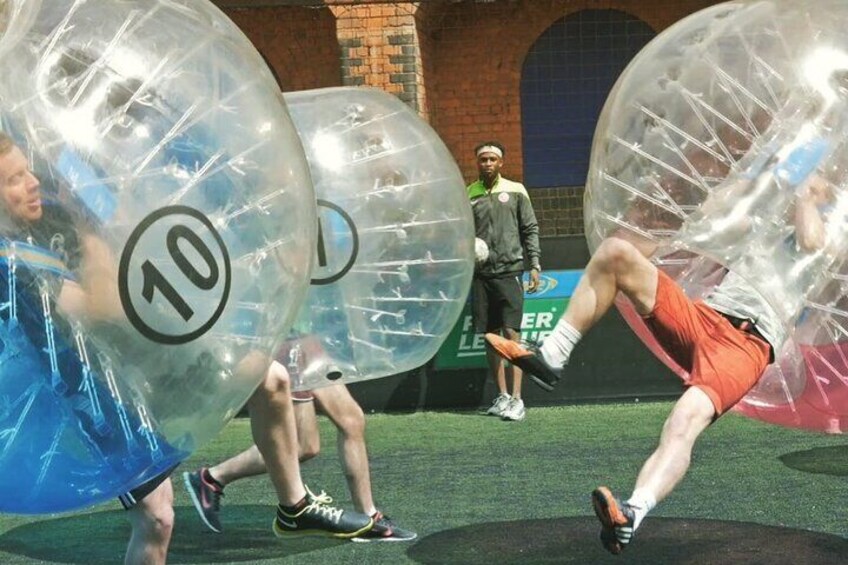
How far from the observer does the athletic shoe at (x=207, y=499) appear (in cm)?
686

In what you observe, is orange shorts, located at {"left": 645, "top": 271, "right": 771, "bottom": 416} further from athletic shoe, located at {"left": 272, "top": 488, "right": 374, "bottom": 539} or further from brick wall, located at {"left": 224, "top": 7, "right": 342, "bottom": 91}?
brick wall, located at {"left": 224, "top": 7, "right": 342, "bottom": 91}

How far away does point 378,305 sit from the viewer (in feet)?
20.6

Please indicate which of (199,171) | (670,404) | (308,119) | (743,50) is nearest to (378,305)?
(308,119)

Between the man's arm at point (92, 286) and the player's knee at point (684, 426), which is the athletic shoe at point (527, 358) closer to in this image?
the player's knee at point (684, 426)

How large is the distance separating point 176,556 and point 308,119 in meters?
1.95

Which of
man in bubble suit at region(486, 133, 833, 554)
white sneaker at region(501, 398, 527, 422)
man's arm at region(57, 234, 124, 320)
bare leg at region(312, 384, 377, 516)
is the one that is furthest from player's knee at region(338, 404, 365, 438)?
white sneaker at region(501, 398, 527, 422)

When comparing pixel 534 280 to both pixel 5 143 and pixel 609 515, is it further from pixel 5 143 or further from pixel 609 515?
pixel 5 143

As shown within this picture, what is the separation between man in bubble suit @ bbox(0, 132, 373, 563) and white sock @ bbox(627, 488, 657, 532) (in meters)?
1.34

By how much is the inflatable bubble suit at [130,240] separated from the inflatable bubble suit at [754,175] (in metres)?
1.86

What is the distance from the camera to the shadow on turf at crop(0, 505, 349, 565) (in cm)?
645

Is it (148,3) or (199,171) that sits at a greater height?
(148,3)

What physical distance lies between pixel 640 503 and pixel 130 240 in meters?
2.13

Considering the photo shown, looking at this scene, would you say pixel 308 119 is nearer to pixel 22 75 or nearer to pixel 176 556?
pixel 176 556

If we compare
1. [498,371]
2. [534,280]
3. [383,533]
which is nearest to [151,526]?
[383,533]
